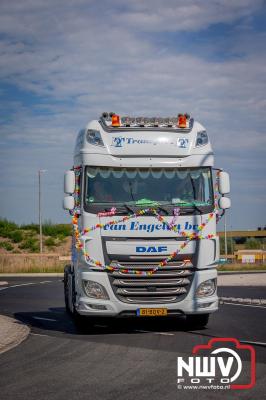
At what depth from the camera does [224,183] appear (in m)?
14.5

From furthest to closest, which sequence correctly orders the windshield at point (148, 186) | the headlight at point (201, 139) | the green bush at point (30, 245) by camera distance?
the green bush at point (30, 245)
the headlight at point (201, 139)
the windshield at point (148, 186)

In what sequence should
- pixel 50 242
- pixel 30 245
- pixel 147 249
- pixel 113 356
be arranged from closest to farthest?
pixel 113 356, pixel 147 249, pixel 30 245, pixel 50 242

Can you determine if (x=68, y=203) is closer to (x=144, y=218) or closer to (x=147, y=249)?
(x=144, y=218)

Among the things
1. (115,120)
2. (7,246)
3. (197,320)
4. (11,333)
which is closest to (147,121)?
(115,120)

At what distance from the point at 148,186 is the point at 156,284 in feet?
6.12

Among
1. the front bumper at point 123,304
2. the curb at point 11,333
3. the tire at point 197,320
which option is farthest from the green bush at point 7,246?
the front bumper at point 123,304

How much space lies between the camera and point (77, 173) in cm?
1488

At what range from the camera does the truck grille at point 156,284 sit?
13.8 meters

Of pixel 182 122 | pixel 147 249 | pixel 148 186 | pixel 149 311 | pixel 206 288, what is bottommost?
pixel 149 311

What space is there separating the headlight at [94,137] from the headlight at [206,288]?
3.29m

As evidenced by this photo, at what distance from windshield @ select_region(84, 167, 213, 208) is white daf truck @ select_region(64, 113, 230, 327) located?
0.06 ft

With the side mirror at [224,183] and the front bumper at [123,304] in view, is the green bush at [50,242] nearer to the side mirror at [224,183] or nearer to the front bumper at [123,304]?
the front bumper at [123,304]

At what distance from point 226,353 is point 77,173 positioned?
203 inches
